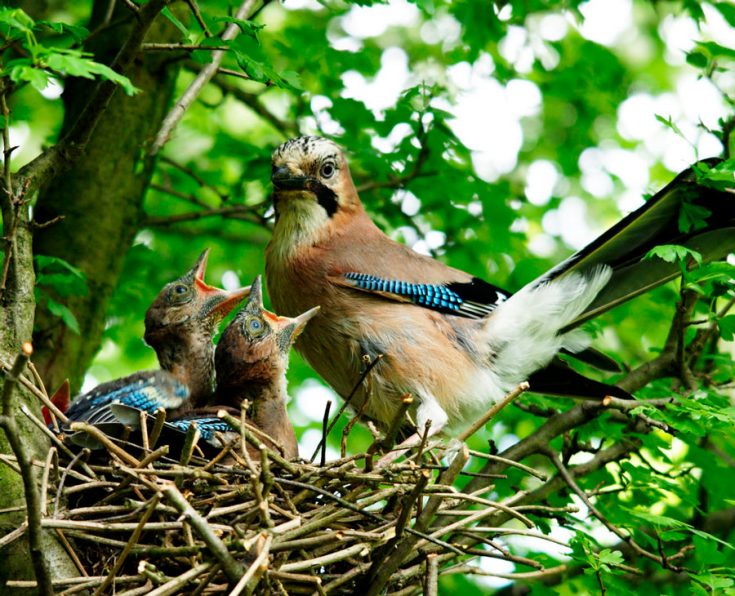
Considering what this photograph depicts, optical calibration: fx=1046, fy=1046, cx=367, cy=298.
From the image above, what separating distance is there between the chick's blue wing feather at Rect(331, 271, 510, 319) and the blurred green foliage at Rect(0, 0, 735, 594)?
2.00 feet

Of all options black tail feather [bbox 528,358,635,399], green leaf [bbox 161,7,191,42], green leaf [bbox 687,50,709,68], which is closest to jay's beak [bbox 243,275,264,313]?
green leaf [bbox 161,7,191,42]

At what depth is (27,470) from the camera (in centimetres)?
311

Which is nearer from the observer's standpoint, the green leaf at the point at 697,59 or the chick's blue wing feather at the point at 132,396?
the chick's blue wing feather at the point at 132,396

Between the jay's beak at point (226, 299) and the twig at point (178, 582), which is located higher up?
the jay's beak at point (226, 299)

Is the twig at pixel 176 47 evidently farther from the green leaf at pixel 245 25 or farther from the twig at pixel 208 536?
the twig at pixel 208 536

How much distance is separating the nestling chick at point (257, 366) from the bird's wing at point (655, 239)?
5.14 feet

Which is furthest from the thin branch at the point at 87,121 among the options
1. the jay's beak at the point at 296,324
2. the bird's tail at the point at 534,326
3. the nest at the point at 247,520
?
the bird's tail at the point at 534,326

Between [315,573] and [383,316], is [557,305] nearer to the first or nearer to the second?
[383,316]

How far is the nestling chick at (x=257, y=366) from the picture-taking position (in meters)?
→ 5.38

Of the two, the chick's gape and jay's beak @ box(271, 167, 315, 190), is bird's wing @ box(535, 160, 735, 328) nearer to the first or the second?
the chick's gape

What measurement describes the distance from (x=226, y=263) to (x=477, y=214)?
2219 millimetres

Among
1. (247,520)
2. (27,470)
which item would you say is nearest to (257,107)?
(247,520)

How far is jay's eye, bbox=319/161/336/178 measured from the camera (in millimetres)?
6113

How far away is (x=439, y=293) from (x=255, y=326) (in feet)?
3.72
